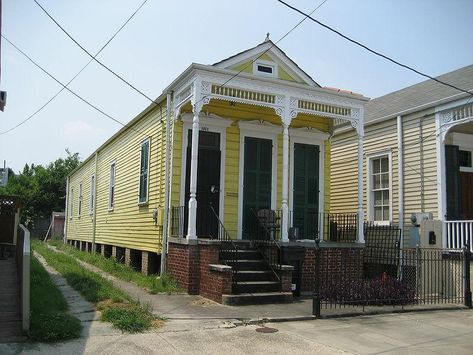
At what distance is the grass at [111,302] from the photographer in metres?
7.09

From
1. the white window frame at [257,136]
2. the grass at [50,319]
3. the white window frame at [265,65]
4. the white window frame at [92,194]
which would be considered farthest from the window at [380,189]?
the white window frame at [92,194]

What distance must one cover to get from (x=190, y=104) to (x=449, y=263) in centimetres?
766

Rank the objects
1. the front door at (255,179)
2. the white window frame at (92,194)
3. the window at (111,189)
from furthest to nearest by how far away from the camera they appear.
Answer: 1. the white window frame at (92,194)
2. the window at (111,189)
3. the front door at (255,179)

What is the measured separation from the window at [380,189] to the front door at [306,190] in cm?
246

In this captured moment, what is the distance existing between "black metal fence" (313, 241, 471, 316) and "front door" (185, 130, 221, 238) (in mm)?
2898

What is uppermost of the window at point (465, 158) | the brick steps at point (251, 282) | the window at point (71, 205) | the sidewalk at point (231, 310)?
the window at point (465, 158)

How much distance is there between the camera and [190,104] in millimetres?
12008

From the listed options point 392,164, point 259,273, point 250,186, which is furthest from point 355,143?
point 259,273

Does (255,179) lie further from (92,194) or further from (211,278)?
(92,194)

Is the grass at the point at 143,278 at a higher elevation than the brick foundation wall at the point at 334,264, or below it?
below

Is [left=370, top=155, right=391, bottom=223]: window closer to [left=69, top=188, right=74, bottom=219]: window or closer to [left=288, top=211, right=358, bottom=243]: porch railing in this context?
[left=288, top=211, right=358, bottom=243]: porch railing

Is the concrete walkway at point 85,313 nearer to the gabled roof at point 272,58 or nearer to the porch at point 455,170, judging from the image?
the gabled roof at point 272,58

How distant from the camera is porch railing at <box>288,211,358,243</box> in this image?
13445mm

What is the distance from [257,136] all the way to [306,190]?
85.7 inches
